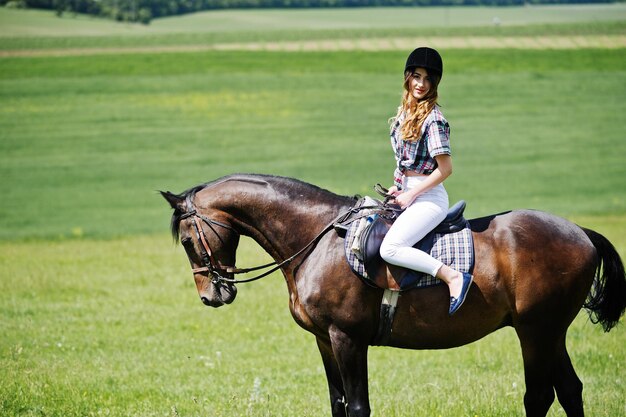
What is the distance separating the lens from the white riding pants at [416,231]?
19.3 feet

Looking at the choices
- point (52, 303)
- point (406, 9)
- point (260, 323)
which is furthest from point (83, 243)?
point (406, 9)

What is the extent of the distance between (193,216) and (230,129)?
3206cm

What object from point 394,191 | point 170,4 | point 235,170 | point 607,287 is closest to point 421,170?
point 394,191

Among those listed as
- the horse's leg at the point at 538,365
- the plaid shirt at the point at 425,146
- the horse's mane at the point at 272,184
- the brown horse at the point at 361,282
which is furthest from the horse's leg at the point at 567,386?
the horse's mane at the point at 272,184

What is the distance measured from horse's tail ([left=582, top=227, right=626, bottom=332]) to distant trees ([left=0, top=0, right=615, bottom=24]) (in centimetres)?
→ 5383

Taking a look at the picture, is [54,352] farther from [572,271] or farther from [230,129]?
[230,129]

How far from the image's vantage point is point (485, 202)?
28.0 metres

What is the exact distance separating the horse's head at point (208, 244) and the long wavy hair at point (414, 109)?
1.53 m

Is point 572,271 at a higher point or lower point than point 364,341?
higher

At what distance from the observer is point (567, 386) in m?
6.43

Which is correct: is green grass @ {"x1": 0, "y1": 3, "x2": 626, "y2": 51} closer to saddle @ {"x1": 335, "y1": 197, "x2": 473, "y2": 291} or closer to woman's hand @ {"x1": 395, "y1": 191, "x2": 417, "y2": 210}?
saddle @ {"x1": 335, "y1": 197, "x2": 473, "y2": 291}

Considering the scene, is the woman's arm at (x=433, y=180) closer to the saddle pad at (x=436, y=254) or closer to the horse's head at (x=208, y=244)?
the saddle pad at (x=436, y=254)

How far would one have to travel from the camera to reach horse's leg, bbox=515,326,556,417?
20.2 ft

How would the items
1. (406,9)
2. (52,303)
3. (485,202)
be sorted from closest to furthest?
(52,303) → (485,202) → (406,9)
